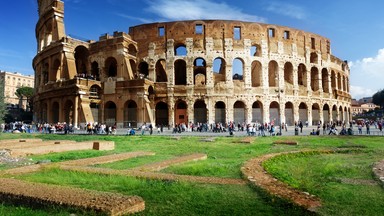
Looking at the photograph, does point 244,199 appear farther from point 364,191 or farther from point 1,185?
point 1,185

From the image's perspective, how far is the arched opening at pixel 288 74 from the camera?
117ft

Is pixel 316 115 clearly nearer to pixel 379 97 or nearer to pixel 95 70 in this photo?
pixel 95 70

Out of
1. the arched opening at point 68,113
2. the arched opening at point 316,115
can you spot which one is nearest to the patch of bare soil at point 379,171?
the arched opening at point 68,113

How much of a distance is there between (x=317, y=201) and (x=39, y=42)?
44.5 metres

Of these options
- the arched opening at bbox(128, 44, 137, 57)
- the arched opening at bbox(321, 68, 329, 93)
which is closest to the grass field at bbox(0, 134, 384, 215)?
the arched opening at bbox(128, 44, 137, 57)

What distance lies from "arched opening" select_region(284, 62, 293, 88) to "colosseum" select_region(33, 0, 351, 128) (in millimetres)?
118

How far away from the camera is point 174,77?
34625 millimetres

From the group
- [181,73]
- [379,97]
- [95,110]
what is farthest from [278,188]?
[379,97]

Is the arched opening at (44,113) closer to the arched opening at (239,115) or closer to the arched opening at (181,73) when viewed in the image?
the arched opening at (181,73)

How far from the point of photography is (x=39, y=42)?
136ft

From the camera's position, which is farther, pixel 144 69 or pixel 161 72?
pixel 161 72

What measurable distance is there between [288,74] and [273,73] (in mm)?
2123

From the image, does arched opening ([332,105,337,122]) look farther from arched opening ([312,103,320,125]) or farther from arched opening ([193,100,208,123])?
arched opening ([193,100,208,123])

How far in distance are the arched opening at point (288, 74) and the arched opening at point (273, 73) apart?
4.86 ft
